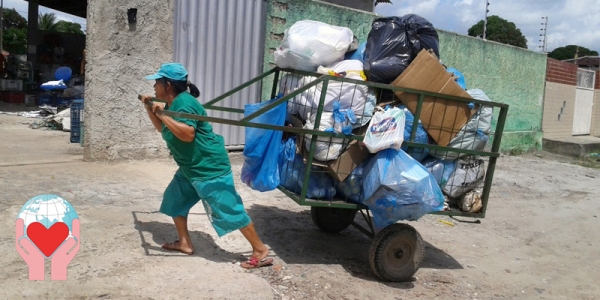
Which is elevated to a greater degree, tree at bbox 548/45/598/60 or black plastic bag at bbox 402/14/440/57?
tree at bbox 548/45/598/60

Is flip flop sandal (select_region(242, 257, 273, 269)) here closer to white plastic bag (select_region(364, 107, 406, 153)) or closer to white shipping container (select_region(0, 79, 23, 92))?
white plastic bag (select_region(364, 107, 406, 153))

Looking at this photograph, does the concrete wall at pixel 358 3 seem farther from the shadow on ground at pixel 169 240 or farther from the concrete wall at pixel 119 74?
the shadow on ground at pixel 169 240

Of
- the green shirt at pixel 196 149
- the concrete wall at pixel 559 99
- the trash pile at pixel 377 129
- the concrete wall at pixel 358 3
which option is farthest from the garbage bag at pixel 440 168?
the concrete wall at pixel 559 99

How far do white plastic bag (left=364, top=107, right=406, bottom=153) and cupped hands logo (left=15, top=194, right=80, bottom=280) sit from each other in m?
2.01

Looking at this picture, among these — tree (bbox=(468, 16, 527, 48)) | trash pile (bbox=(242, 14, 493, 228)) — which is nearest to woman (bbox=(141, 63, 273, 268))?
trash pile (bbox=(242, 14, 493, 228))

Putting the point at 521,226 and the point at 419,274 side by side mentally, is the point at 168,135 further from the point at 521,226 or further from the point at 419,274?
the point at 521,226

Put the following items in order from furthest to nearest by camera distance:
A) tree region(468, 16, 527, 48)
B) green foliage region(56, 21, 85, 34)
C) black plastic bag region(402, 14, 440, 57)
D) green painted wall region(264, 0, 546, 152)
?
tree region(468, 16, 527, 48) < green foliage region(56, 21, 85, 34) < green painted wall region(264, 0, 546, 152) < black plastic bag region(402, 14, 440, 57)

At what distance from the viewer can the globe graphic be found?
118 inches

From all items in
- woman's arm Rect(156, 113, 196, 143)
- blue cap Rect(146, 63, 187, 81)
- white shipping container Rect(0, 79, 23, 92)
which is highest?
blue cap Rect(146, 63, 187, 81)

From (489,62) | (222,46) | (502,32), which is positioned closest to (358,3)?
(489,62)

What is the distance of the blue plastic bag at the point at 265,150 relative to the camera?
167 inches

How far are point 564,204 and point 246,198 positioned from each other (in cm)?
486

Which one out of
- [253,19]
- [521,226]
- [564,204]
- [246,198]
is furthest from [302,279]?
[564,204]

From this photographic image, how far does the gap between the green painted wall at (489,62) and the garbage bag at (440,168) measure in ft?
14.4
